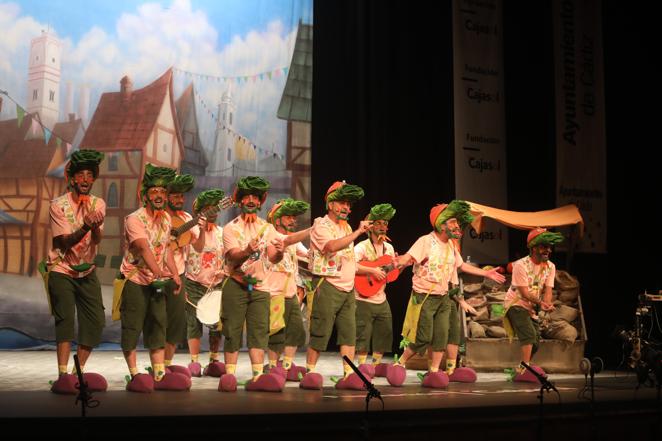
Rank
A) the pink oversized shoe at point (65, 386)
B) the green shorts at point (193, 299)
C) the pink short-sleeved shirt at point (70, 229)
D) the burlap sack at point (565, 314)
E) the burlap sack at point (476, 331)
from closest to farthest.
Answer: the pink oversized shoe at point (65, 386) → the pink short-sleeved shirt at point (70, 229) → the green shorts at point (193, 299) → the burlap sack at point (476, 331) → the burlap sack at point (565, 314)

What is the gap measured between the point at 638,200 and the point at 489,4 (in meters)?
3.52

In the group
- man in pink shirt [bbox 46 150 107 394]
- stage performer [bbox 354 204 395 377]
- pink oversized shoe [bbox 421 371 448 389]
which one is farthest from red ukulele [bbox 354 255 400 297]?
man in pink shirt [bbox 46 150 107 394]

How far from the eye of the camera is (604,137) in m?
10.6

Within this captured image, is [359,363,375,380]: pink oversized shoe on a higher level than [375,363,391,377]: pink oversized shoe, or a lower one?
higher

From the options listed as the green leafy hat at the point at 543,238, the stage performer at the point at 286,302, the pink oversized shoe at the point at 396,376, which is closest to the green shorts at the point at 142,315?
the stage performer at the point at 286,302

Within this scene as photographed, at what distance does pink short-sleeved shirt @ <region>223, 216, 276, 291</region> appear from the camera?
18.8 feet

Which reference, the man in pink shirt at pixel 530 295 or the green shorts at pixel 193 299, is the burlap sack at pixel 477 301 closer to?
the man in pink shirt at pixel 530 295

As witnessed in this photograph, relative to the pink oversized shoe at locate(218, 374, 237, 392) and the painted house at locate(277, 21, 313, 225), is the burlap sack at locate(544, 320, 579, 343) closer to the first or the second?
the painted house at locate(277, 21, 313, 225)

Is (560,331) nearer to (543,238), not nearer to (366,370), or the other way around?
(543,238)

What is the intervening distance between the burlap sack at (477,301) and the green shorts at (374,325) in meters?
1.74

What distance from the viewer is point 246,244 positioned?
19.0 feet

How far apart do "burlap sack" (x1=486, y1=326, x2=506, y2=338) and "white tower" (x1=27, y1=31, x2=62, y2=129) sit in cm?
507

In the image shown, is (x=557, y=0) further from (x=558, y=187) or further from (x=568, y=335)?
(x=568, y=335)

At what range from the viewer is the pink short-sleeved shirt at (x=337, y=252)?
611 cm
